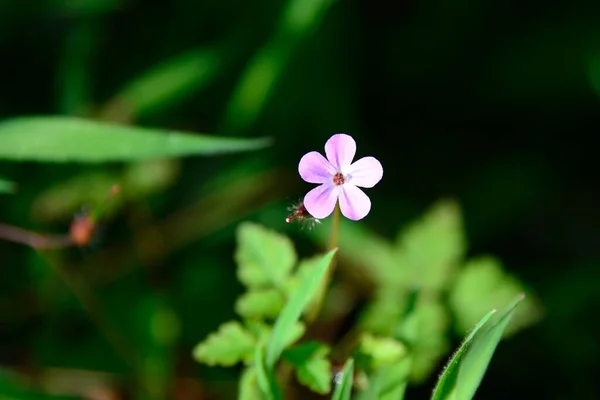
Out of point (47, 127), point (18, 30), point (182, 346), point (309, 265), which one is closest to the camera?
point (309, 265)

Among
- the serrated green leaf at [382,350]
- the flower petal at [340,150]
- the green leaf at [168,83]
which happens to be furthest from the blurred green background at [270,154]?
the flower petal at [340,150]

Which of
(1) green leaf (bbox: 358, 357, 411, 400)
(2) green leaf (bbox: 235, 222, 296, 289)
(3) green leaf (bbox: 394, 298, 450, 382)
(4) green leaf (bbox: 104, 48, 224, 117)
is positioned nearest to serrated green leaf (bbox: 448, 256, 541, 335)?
(3) green leaf (bbox: 394, 298, 450, 382)

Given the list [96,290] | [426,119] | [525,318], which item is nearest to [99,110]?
[96,290]

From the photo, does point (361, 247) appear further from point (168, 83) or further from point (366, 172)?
point (366, 172)

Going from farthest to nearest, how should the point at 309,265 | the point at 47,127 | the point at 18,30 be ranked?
the point at 18,30, the point at 47,127, the point at 309,265

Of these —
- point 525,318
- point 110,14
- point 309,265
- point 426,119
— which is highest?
point 110,14

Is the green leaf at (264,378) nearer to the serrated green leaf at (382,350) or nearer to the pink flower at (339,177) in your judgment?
the serrated green leaf at (382,350)

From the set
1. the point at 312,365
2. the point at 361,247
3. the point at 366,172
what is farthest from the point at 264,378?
the point at 361,247

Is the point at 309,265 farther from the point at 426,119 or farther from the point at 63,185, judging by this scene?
the point at 426,119
